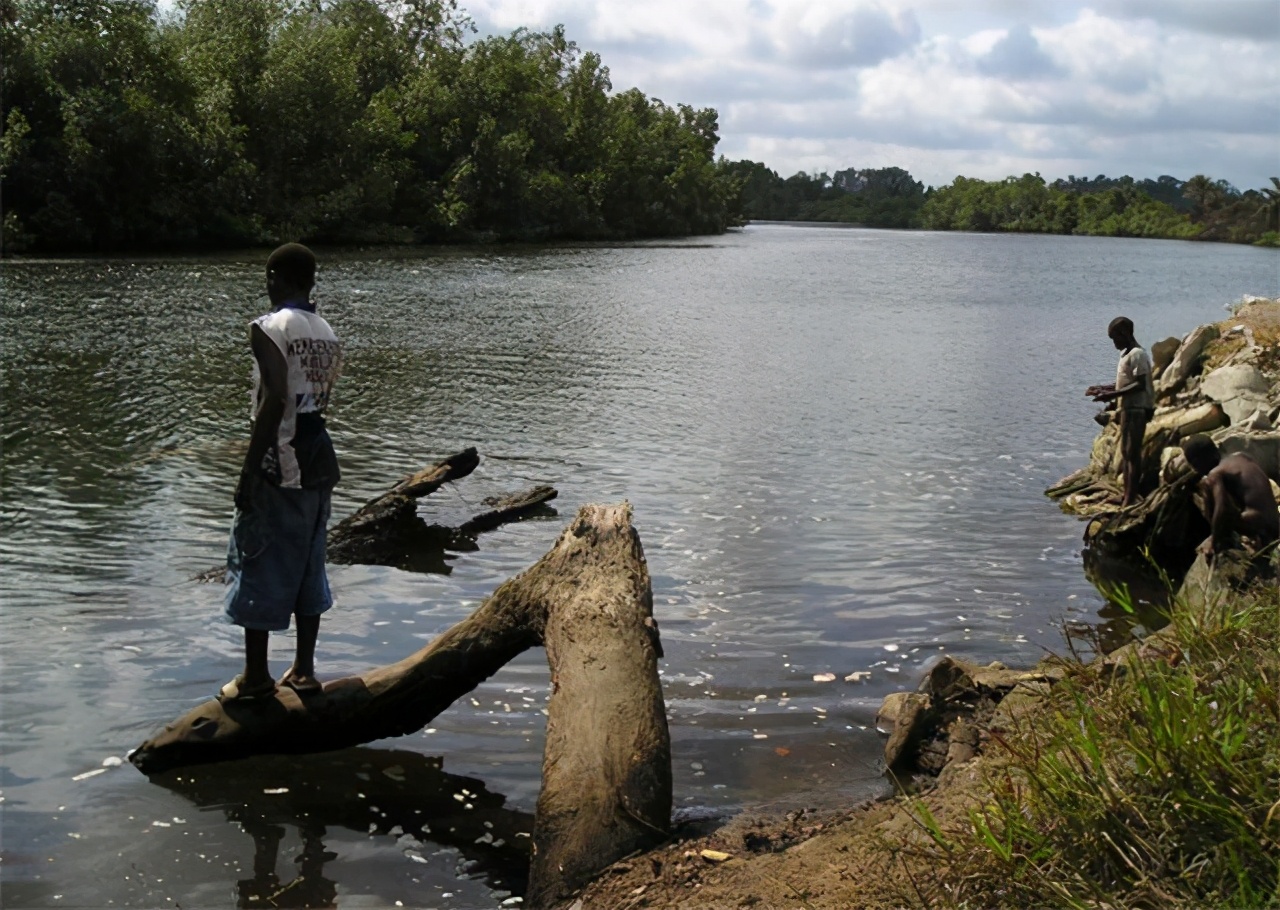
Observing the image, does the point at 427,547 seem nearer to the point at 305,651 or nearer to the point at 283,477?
the point at 305,651

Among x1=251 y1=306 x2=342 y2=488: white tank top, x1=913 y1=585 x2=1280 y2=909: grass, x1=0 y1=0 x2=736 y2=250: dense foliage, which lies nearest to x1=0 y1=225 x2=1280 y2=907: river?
x1=251 y1=306 x2=342 y2=488: white tank top

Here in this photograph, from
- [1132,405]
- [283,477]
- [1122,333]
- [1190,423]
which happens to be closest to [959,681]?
[283,477]

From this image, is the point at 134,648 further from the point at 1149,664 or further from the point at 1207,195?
the point at 1207,195

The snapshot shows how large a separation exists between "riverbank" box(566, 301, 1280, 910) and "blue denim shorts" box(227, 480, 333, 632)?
2.09 m

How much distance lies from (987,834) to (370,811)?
3.03 meters

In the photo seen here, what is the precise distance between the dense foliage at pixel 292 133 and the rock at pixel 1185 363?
118ft

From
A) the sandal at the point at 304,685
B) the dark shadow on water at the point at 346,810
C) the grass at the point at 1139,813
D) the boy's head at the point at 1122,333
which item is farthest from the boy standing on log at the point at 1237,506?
the sandal at the point at 304,685

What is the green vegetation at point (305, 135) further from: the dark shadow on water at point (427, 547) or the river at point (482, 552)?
the dark shadow on water at point (427, 547)

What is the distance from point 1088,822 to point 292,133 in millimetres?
58393

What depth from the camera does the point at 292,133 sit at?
189 ft

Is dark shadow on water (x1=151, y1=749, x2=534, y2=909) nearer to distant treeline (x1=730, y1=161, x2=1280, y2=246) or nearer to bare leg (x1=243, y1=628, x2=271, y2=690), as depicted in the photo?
bare leg (x1=243, y1=628, x2=271, y2=690)

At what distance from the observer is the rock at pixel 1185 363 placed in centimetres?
1483

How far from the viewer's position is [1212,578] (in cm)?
827

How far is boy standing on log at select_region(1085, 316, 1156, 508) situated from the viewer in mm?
12000
